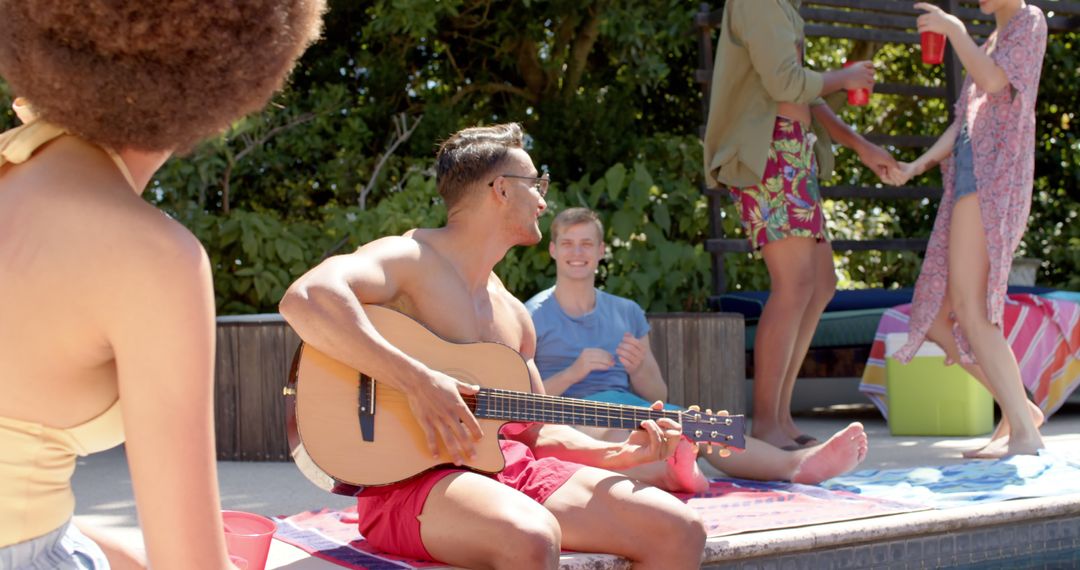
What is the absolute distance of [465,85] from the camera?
345 inches

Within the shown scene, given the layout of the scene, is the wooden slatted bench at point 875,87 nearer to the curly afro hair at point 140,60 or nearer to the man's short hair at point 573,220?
the man's short hair at point 573,220

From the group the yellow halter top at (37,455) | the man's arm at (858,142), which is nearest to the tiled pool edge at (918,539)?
the man's arm at (858,142)

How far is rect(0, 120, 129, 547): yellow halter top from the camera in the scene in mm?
1114

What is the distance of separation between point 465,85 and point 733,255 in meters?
2.54

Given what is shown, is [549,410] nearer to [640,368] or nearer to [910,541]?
[910,541]

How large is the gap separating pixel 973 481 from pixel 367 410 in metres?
2.31

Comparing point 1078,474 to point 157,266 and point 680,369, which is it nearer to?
point 680,369

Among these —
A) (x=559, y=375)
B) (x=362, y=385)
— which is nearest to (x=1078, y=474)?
(x=559, y=375)

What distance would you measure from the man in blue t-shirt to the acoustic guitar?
4.31ft

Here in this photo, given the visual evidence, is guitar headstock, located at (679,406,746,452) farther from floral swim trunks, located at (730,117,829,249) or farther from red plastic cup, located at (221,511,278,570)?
floral swim trunks, located at (730,117,829,249)

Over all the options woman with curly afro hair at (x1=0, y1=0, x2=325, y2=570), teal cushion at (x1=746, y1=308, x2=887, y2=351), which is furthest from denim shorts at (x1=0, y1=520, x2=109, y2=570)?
teal cushion at (x1=746, y1=308, x2=887, y2=351)

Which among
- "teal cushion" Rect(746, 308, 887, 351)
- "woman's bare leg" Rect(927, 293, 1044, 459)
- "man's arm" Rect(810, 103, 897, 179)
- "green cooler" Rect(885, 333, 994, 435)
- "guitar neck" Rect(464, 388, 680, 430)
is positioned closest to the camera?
"guitar neck" Rect(464, 388, 680, 430)

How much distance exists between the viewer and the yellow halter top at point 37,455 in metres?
1.11

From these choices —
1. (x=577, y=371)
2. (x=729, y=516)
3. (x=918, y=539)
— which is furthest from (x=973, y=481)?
(x=577, y=371)
